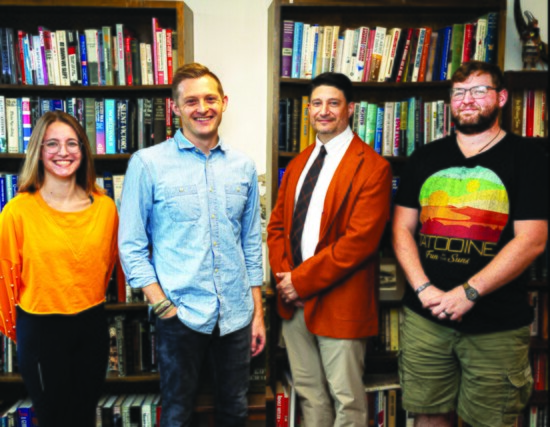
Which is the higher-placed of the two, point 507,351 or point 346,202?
point 346,202

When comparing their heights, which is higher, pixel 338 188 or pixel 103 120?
pixel 103 120

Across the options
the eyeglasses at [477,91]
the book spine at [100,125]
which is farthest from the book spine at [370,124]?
the book spine at [100,125]

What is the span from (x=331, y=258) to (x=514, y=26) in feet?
5.50

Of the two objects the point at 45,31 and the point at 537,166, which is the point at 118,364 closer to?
the point at 45,31

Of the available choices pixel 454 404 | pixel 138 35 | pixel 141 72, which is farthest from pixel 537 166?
pixel 138 35

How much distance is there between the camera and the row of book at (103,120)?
2213mm

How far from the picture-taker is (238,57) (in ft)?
8.19

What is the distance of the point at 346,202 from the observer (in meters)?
1.92

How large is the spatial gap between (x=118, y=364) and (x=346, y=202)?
134 centimetres

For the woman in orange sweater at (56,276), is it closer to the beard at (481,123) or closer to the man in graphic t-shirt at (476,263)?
the man in graphic t-shirt at (476,263)

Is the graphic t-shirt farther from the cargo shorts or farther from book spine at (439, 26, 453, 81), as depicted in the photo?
book spine at (439, 26, 453, 81)

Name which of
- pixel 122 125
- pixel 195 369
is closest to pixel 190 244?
pixel 195 369

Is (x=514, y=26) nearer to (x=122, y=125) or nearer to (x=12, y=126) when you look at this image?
(x=122, y=125)

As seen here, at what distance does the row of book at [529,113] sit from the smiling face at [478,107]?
0.62 meters
